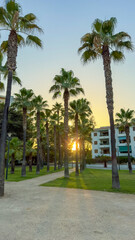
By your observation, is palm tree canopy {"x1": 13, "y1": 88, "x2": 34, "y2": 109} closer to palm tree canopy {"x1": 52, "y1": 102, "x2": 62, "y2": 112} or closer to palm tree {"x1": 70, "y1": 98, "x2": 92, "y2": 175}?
palm tree {"x1": 70, "y1": 98, "x2": 92, "y2": 175}

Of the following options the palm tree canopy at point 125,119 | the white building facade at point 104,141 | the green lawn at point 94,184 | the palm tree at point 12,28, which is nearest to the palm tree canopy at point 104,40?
the palm tree at point 12,28

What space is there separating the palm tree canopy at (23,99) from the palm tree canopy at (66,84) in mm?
4335

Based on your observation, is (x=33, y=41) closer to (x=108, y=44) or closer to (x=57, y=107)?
(x=108, y=44)

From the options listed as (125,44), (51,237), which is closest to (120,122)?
(125,44)

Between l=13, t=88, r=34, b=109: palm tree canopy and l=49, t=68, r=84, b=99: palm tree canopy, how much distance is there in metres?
4.34

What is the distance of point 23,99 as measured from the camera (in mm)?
24797

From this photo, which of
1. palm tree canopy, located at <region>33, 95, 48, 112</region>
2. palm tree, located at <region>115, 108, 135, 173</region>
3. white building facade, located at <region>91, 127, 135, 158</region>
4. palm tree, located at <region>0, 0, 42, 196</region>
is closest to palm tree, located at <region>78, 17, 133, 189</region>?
palm tree, located at <region>0, 0, 42, 196</region>

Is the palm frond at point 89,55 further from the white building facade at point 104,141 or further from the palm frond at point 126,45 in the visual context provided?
the white building facade at point 104,141

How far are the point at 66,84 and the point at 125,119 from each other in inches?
689

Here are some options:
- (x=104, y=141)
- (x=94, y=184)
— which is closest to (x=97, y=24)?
(x=94, y=184)

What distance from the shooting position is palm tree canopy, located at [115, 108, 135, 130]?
33.0 metres

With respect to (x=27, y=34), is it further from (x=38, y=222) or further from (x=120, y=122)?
(x=120, y=122)

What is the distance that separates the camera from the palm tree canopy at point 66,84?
2205 cm

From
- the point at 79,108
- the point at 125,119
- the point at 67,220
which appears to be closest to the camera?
the point at 67,220
